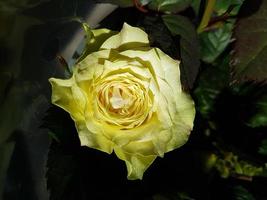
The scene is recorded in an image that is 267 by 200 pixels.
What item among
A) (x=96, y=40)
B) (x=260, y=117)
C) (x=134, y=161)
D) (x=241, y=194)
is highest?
(x=96, y=40)

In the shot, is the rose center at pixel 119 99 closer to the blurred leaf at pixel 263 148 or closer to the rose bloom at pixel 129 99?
the rose bloom at pixel 129 99

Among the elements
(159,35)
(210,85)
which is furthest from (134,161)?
(210,85)

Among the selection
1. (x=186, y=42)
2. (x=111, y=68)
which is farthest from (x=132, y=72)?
(x=186, y=42)

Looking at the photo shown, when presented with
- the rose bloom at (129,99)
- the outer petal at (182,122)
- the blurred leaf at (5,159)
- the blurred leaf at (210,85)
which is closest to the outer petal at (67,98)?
the rose bloom at (129,99)

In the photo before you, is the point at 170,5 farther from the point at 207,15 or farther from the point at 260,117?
the point at 260,117

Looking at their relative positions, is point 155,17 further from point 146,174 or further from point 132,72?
point 146,174
